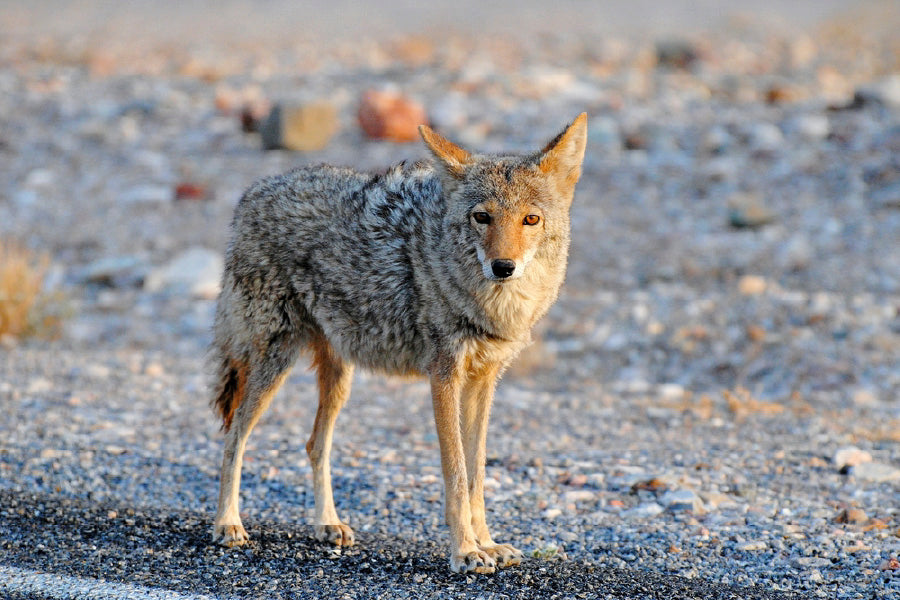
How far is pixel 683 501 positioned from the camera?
569 centimetres

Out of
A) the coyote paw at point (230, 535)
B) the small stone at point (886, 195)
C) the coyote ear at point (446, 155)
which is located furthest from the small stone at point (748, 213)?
the coyote paw at point (230, 535)

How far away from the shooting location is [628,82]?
17359 millimetres

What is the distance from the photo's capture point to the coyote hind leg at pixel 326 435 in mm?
5277

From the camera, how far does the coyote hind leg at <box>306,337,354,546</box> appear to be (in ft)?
17.3

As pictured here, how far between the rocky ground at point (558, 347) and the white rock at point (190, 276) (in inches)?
1.7

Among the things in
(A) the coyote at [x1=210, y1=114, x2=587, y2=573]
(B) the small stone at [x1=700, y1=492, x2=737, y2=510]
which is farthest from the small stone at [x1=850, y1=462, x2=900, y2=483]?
(A) the coyote at [x1=210, y1=114, x2=587, y2=573]

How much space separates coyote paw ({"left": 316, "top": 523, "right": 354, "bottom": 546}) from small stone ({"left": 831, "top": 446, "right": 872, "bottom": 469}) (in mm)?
3124

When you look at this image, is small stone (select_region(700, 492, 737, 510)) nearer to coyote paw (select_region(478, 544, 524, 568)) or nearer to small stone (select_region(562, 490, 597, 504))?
small stone (select_region(562, 490, 597, 504))

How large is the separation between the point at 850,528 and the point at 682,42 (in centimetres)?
1553

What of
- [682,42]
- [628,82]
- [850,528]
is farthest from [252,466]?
[682,42]

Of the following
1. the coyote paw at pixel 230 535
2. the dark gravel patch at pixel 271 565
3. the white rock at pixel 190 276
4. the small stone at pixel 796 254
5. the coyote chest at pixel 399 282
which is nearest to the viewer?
the dark gravel patch at pixel 271 565

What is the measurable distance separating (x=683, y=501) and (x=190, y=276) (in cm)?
689

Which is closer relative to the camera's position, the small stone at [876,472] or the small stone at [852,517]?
the small stone at [852,517]

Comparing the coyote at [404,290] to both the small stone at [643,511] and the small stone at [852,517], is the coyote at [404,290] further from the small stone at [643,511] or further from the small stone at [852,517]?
the small stone at [852,517]
